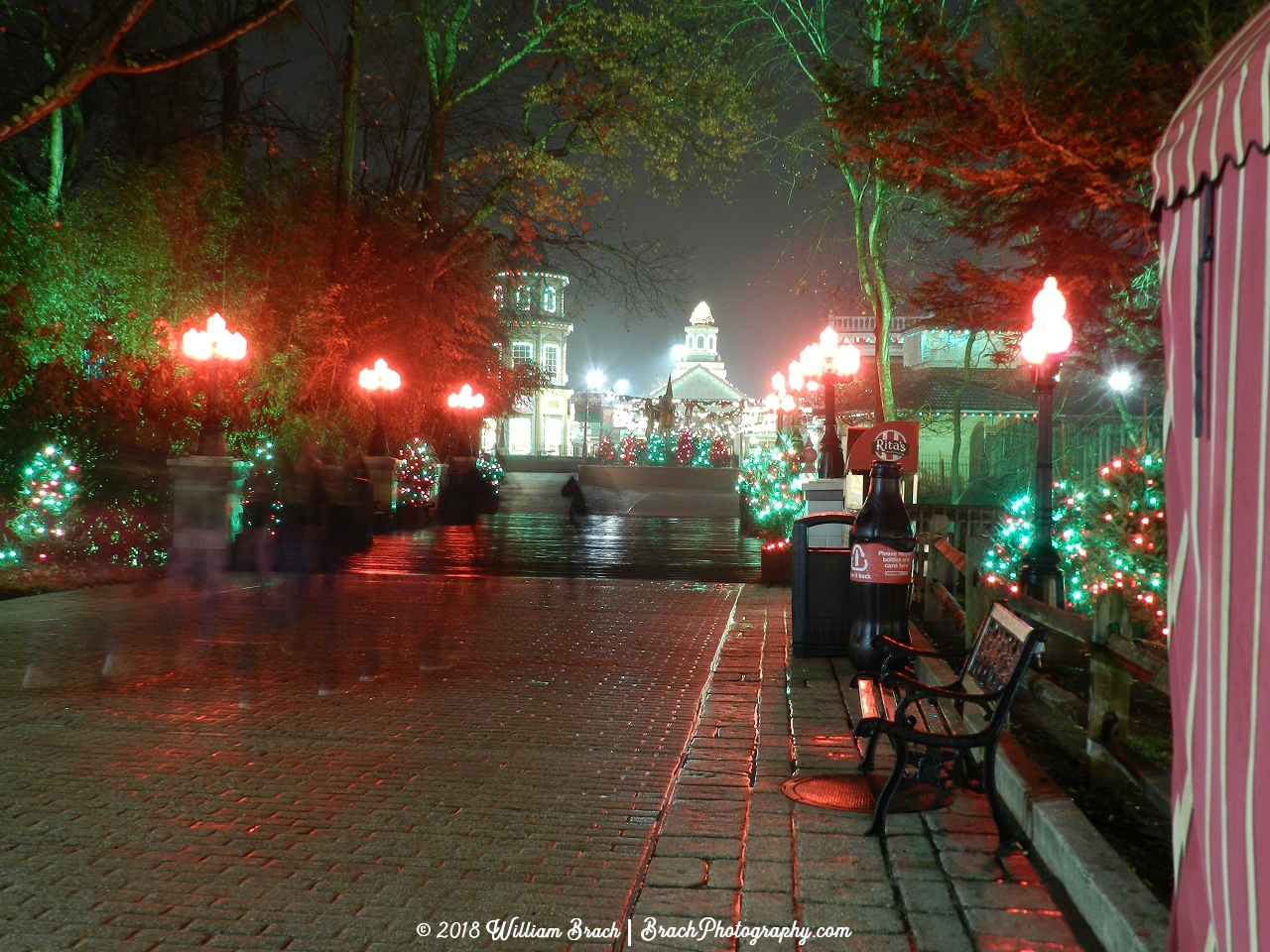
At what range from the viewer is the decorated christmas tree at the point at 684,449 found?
42.0 metres

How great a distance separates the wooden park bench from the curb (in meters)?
0.12

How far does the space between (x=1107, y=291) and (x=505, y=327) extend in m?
23.5

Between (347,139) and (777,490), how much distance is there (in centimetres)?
1152

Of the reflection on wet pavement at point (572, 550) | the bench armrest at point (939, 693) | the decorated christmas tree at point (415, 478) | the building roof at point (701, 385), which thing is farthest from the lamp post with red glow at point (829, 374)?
A: the building roof at point (701, 385)

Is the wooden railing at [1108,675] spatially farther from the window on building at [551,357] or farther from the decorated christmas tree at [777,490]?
the window on building at [551,357]

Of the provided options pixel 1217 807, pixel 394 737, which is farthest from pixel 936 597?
pixel 1217 807

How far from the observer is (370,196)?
26750 millimetres

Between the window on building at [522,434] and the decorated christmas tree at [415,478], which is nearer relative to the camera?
the decorated christmas tree at [415,478]

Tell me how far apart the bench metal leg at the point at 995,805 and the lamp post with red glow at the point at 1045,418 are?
15.5 ft

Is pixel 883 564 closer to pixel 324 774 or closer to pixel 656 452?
pixel 324 774

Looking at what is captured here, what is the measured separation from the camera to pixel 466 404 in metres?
30.4

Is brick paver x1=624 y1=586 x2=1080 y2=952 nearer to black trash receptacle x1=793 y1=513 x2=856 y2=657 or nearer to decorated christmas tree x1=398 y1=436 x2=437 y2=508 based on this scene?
black trash receptacle x1=793 y1=513 x2=856 y2=657

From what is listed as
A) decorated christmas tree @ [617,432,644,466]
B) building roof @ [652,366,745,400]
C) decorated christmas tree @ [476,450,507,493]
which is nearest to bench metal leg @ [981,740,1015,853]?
decorated christmas tree @ [476,450,507,493]

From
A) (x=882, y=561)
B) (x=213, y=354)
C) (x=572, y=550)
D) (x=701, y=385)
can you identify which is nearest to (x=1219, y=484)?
(x=882, y=561)
